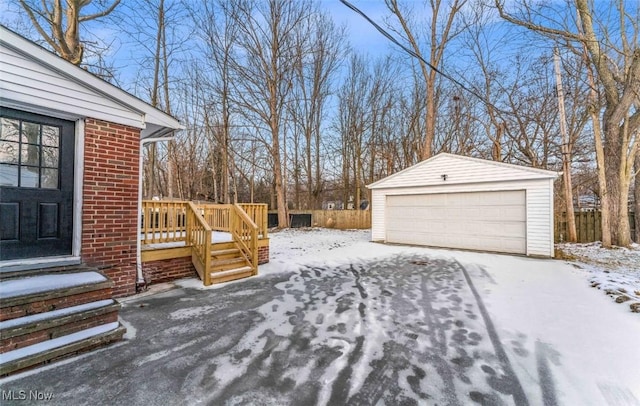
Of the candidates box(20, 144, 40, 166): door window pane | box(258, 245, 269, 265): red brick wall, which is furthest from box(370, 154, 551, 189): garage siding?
box(20, 144, 40, 166): door window pane

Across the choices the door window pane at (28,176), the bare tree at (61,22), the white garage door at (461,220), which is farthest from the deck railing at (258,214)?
the bare tree at (61,22)

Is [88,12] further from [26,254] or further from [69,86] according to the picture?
[26,254]

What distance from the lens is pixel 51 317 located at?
8.69 ft

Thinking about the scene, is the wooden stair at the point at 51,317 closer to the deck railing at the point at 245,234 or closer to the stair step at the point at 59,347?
the stair step at the point at 59,347

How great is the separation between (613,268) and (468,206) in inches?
139

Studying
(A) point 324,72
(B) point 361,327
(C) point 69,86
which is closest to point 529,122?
(A) point 324,72

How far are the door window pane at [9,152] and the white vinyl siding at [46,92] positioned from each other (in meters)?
0.45

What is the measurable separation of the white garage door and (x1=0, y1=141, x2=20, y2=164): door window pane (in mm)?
9737

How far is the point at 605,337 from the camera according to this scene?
9.92 feet

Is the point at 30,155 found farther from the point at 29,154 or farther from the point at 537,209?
the point at 537,209

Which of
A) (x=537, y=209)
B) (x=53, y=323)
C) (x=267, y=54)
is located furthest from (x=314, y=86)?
(x=53, y=323)

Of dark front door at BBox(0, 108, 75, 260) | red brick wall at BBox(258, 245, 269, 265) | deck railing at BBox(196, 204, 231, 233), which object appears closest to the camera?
dark front door at BBox(0, 108, 75, 260)

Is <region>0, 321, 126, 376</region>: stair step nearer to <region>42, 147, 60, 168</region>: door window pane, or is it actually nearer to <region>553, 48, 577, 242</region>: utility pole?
<region>42, 147, 60, 168</region>: door window pane

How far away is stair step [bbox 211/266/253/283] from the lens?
5.18m
